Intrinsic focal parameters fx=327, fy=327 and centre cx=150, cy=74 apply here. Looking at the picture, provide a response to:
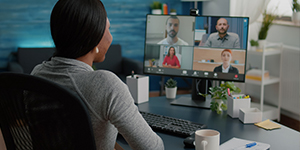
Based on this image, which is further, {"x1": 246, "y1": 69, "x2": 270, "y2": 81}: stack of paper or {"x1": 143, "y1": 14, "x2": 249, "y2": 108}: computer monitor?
{"x1": 246, "y1": 69, "x2": 270, "y2": 81}: stack of paper

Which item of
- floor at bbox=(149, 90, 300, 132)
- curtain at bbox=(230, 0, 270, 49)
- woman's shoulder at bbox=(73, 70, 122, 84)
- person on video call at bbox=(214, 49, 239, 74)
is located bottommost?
floor at bbox=(149, 90, 300, 132)

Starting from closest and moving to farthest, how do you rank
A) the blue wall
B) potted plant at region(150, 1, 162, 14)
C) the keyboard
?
the keyboard → the blue wall → potted plant at region(150, 1, 162, 14)

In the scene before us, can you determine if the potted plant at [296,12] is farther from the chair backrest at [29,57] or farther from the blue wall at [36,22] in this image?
the chair backrest at [29,57]

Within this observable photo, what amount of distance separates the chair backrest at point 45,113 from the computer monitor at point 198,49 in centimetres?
108

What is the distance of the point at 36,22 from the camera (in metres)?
4.10

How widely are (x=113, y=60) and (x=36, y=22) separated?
1.07m

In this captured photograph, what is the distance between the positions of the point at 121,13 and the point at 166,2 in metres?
0.70

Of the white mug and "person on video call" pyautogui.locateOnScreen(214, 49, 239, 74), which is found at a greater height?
"person on video call" pyautogui.locateOnScreen(214, 49, 239, 74)

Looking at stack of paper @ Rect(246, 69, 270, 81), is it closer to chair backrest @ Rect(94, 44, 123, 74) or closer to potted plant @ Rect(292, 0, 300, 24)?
potted plant @ Rect(292, 0, 300, 24)

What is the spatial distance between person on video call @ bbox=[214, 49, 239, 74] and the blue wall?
2844 millimetres

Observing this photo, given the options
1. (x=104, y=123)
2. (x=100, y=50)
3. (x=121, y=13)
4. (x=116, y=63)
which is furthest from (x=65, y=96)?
(x=121, y=13)

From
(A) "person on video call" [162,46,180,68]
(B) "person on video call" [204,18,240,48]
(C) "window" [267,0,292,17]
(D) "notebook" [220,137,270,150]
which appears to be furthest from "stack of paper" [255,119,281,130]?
(C) "window" [267,0,292,17]

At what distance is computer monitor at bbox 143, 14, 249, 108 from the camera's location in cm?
180

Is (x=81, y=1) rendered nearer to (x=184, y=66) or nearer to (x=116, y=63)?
(x=184, y=66)
